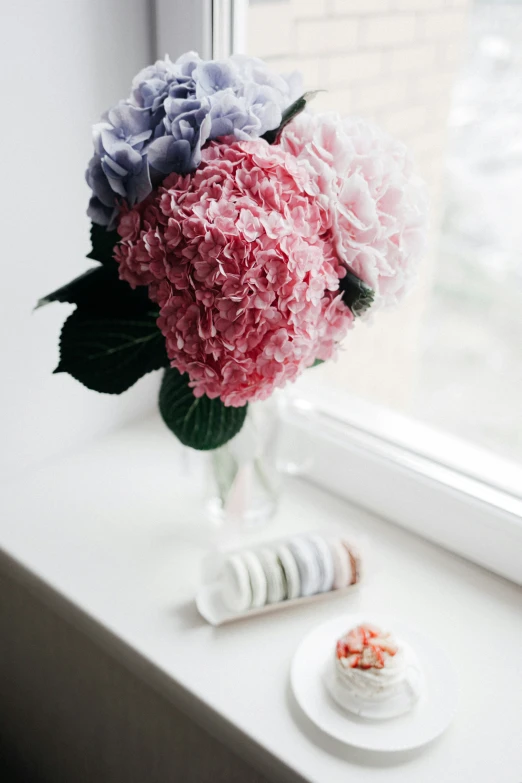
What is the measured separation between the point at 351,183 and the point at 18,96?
1.51 feet

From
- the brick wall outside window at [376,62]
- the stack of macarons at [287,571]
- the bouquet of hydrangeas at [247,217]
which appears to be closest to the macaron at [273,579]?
the stack of macarons at [287,571]

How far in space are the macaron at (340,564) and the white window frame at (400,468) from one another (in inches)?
6.3

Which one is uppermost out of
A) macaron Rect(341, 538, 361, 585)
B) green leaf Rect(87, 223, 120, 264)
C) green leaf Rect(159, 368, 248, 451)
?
green leaf Rect(87, 223, 120, 264)

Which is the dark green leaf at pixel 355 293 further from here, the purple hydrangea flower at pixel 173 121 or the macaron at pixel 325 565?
the macaron at pixel 325 565

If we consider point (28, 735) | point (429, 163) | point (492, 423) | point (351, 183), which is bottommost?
point (28, 735)

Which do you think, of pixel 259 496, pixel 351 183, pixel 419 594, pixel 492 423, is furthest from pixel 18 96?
pixel 492 423

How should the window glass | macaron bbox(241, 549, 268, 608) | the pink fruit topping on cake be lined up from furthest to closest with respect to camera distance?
the window glass < macaron bbox(241, 549, 268, 608) < the pink fruit topping on cake

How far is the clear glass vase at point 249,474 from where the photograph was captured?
87cm

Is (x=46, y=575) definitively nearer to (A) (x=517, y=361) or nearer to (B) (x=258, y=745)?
(B) (x=258, y=745)

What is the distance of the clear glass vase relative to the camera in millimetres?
872

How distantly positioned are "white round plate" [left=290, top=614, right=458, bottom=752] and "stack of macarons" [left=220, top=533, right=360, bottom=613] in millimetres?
45

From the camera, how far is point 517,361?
1.33 m

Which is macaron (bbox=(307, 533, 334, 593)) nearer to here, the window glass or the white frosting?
the white frosting

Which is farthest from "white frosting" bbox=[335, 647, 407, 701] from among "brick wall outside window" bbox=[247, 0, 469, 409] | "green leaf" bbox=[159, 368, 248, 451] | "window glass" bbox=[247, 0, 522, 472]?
"brick wall outside window" bbox=[247, 0, 469, 409]
